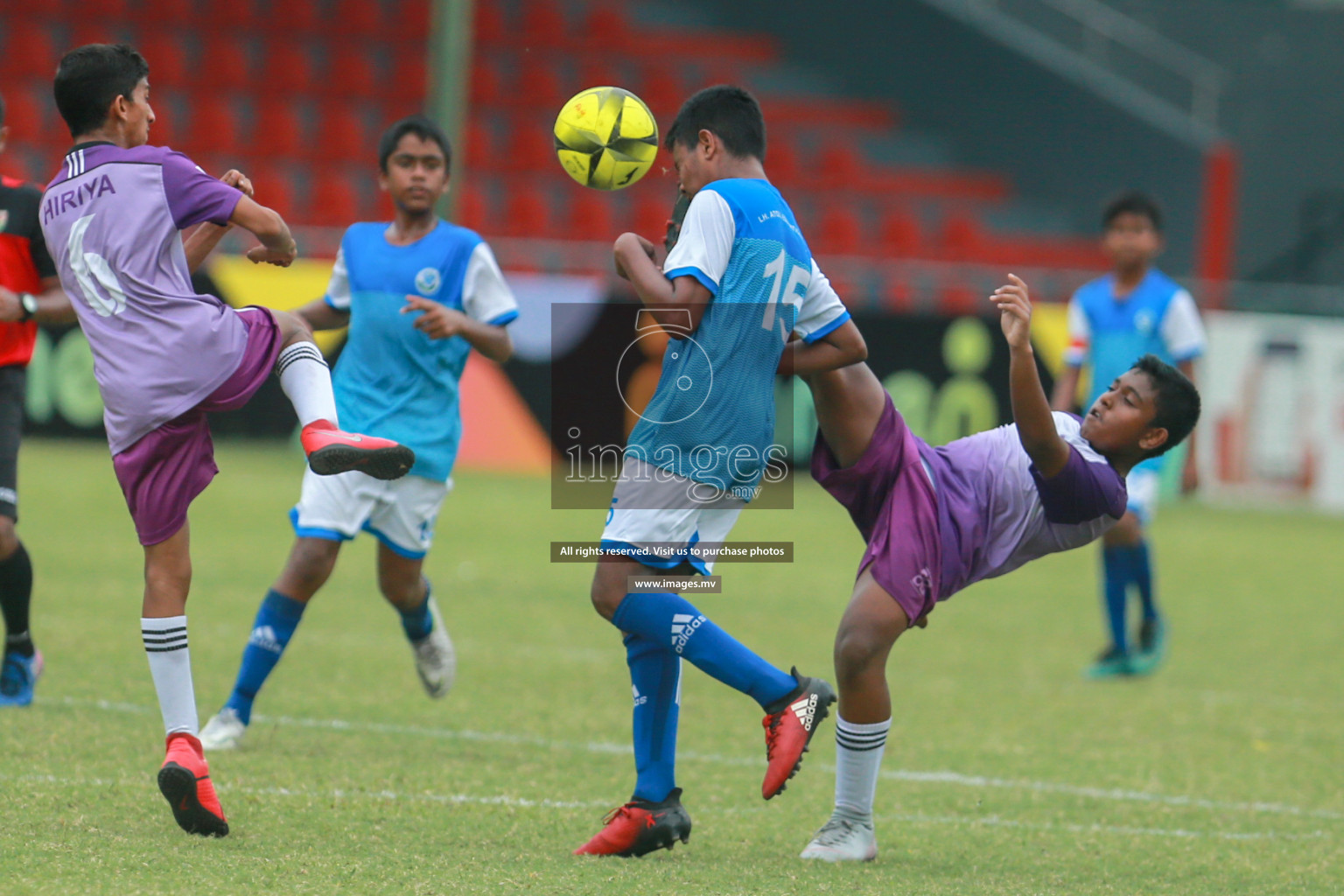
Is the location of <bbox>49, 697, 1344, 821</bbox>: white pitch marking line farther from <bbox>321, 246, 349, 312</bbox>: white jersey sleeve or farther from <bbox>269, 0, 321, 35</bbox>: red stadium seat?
<bbox>269, 0, 321, 35</bbox>: red stadium seat

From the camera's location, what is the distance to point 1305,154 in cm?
2223

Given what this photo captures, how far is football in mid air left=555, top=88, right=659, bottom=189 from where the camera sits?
4750 mm

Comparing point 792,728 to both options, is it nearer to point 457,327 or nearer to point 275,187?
point 457,327

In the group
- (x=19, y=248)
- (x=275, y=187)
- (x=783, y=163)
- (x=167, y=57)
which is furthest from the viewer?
(x=783, y=163)

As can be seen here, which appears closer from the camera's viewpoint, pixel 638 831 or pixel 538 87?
pixel 638 831

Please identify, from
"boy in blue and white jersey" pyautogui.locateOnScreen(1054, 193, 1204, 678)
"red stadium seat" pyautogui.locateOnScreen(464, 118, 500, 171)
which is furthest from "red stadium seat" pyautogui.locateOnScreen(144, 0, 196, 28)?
"boy in blue and white jersey" pyautogui.locateOnScreen(1054, 193, 1204, 678)

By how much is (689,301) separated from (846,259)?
46.9 feet

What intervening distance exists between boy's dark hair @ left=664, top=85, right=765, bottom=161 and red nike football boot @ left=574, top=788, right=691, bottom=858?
5.85 feet

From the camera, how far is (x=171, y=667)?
4285 millimetres

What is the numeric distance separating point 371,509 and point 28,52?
1606cm

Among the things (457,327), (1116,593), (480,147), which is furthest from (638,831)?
(480,147)

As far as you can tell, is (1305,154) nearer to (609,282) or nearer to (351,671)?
(609,282)

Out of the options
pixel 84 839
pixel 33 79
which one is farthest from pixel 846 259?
pixel 84 839

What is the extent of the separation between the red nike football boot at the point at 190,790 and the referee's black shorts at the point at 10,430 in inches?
74.8
